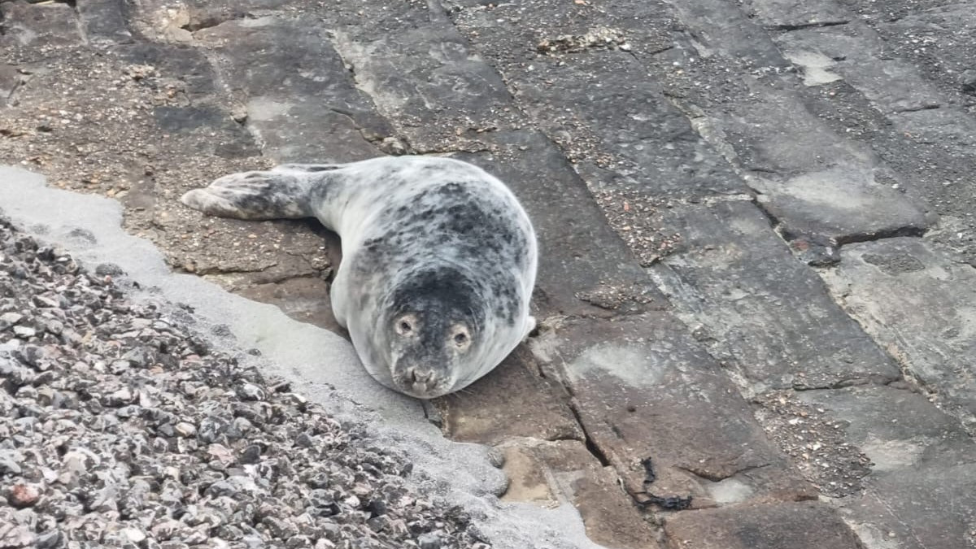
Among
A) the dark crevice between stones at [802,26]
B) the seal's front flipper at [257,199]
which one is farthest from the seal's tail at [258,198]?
the dark crevice between stones at [802,26]

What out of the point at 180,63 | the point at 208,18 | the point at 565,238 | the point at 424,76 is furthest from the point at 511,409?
the point at 208,18

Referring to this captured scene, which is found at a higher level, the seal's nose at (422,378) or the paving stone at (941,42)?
the seal's nose at (422,378)

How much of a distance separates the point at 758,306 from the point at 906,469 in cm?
114

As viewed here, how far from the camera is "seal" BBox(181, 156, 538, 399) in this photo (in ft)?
16.2

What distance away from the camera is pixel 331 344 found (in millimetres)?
5250

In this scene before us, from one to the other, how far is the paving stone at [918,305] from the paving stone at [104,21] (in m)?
3.93

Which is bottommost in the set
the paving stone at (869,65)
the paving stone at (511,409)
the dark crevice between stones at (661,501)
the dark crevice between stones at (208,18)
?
the dark crevice between stones at (208,18)

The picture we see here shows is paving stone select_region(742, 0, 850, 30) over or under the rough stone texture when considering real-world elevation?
under

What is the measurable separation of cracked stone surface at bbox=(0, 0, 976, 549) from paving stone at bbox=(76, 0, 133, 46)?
0.05 ft

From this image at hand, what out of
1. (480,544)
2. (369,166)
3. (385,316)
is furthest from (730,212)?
(480,544)

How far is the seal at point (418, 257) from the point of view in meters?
4.93

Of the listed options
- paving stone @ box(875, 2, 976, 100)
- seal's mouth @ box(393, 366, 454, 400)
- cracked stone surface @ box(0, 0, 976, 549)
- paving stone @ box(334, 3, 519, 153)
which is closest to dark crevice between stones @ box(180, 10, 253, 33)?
cracked stone surface @ box(0, 0, 976, 549)

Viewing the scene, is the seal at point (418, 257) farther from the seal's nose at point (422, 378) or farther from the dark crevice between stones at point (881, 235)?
the dark crevice between stones at point (881, 235)

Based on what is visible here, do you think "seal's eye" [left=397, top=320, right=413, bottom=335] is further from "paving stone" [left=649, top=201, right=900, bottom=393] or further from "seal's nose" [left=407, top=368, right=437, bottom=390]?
"paving stone" [left=649, top=201, right=900, bottom=393]
